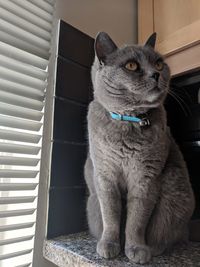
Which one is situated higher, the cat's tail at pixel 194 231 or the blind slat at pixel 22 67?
A: the blind slat at pixel 22 67

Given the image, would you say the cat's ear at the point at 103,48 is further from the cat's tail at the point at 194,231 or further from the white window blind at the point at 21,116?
the cat's tail at the point at 194,231

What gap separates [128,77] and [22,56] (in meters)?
0.38

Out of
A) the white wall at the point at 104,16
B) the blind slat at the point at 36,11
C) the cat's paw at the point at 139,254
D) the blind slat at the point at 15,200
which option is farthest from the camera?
the white wall at the point at 104,16

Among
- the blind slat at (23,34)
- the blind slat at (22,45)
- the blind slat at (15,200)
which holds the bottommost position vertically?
the blind slat at (15,200)

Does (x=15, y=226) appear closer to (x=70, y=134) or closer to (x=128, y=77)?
(x=70, y=134)

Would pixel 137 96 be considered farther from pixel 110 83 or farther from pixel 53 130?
pixel 53 130

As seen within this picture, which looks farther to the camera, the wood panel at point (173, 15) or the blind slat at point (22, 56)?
the wood panel at point (173, 15)

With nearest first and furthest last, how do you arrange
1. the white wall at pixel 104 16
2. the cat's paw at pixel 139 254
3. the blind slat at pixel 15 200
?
the cat's paw at pixel 139 254
the blind slat at pixel 15 200
the white wall at pixel 104 16

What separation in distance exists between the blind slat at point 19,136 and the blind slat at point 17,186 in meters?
0.14

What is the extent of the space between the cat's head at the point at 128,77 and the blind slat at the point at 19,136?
10.3 inches

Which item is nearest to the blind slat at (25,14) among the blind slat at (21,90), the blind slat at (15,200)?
the blind slat at (21,90)

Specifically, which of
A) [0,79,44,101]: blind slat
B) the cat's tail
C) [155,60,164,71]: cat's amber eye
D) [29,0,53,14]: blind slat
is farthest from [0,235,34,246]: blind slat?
[29,0,53,14]: blind slat

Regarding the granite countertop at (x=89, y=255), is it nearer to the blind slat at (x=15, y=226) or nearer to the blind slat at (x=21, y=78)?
the blind slat at (x=15, y=226)

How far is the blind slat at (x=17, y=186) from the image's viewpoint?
80 centimetres
